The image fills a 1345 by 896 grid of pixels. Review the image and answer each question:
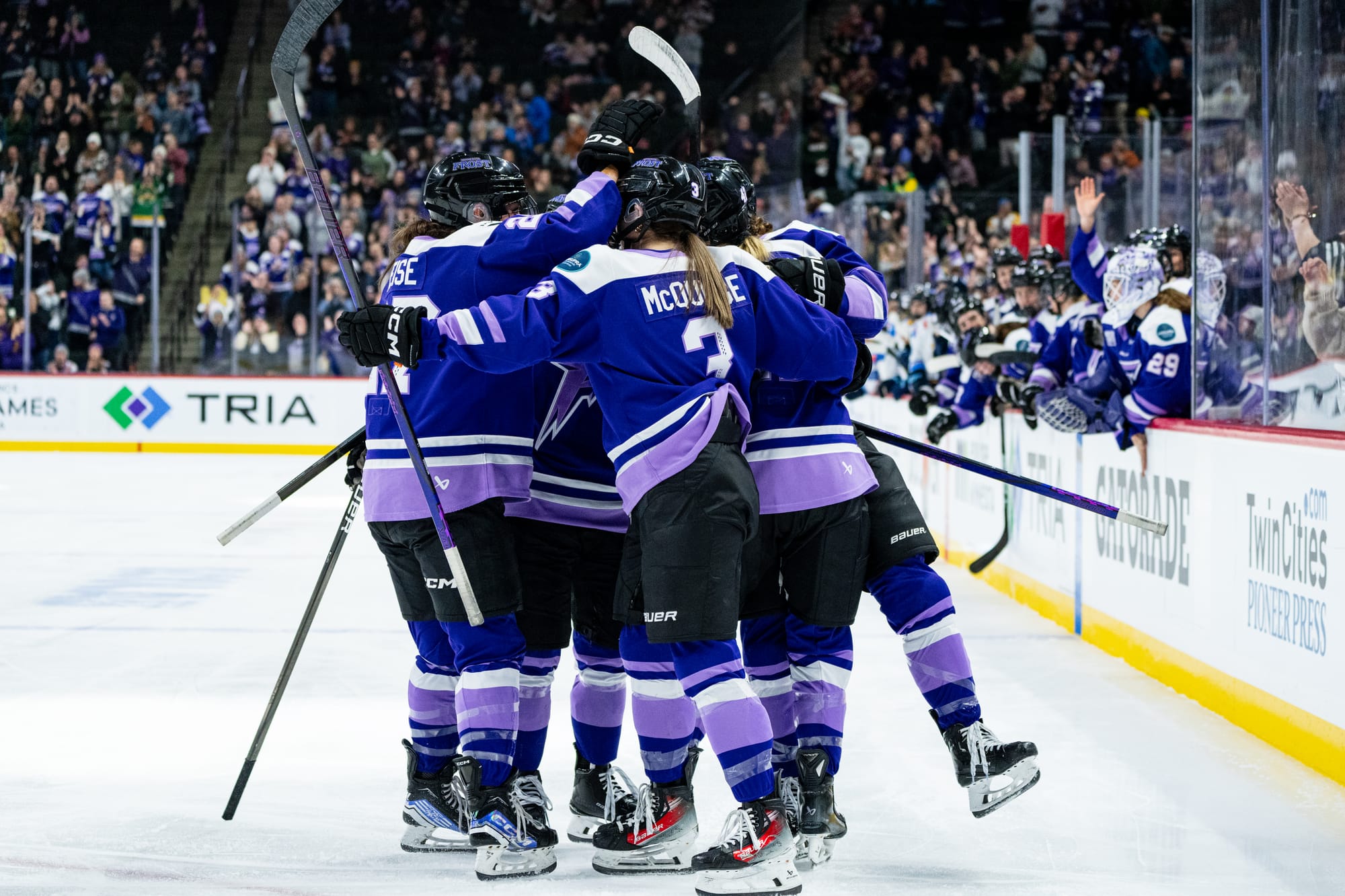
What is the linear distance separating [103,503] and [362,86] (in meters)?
9.14

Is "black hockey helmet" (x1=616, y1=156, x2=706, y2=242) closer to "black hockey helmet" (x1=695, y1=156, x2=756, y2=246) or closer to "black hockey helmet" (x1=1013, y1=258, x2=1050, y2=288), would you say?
"black hockey helmet" (x1=695, y1=156, x2=756, y2=246)

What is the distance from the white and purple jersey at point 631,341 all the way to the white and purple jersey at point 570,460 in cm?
32

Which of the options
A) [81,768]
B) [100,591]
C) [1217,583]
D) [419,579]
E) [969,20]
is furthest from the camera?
[969,20]

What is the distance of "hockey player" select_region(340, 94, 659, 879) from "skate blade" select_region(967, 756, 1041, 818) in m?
0.84

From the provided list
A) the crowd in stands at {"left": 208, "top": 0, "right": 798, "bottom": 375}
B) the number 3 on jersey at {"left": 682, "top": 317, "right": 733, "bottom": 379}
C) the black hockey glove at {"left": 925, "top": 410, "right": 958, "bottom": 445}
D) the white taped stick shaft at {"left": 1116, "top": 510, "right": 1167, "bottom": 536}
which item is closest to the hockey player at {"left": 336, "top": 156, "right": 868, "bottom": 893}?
the number 3 on jersey at {"left": 682, "top": 317, "right": 733, "bottom": 379}

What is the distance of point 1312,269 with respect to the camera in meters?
4.17

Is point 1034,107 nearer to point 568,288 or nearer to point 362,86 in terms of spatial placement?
point 362,86

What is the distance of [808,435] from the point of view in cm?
311

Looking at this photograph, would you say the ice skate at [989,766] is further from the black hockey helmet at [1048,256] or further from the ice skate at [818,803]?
the black hockey helmet at [1048,256]

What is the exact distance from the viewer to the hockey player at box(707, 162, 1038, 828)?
3010 millimetres

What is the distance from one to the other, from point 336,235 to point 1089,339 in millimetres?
3602

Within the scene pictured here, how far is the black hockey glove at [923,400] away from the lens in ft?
27.9

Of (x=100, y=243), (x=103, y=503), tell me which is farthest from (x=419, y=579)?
(x=100, y=243)

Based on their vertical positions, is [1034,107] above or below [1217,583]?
above
